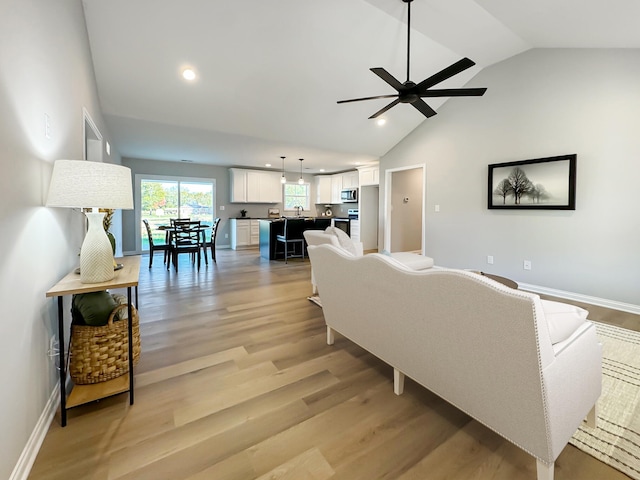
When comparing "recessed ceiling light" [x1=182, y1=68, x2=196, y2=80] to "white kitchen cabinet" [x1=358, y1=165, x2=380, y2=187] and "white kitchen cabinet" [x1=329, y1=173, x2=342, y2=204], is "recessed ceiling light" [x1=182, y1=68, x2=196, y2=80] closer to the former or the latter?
"white kitchen cabinet" [x1=358, y1=165, x2=380, y2=187]

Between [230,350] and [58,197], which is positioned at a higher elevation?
[58,197]

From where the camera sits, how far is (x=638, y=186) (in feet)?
10.3

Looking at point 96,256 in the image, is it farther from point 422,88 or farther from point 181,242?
point 181,242

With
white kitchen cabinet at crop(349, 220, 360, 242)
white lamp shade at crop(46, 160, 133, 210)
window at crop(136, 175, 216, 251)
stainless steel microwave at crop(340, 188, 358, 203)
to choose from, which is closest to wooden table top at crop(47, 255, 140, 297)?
white lamp shade at crop(46, 160, 133, 210)

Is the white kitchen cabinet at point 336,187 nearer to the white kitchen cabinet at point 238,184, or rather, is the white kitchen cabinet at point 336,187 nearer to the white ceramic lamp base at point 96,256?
the white kitchen cabinet at point 238,184

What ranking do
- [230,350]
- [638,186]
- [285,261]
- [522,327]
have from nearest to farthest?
[522,327] < [230,350] < [638,186] < [285,261]

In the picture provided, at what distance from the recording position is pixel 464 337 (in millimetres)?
1215

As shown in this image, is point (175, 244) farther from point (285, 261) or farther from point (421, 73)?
point (421, 73)

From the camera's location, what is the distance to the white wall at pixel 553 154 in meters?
3.22

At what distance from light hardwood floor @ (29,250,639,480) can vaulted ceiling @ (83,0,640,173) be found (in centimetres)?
303

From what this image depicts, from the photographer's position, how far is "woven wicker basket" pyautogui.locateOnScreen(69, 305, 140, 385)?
1.61 m

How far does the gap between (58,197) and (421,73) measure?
14.8 ft

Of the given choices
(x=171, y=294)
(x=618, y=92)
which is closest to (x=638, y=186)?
(x=618, y=92)

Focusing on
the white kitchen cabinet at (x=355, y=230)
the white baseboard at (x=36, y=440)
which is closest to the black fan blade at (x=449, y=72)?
the white baseboard at (x=36, y=440)
